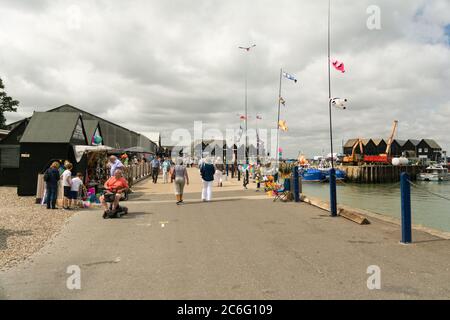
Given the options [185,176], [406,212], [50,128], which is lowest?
[406,212]

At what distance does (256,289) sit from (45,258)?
4025 millimetres

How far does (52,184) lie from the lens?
12391mm

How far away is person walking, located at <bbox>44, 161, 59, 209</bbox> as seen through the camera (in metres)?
12.4

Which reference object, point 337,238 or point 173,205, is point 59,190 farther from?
point 337,238

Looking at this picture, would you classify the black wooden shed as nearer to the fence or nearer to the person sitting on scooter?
the person sitting on scooter

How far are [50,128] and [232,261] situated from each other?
45.3 ft

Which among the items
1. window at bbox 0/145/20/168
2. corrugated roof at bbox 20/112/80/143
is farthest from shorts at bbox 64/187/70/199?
window at bbox 0/145/20/168

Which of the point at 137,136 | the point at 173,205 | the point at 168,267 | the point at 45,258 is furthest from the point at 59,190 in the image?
the point at 137,136

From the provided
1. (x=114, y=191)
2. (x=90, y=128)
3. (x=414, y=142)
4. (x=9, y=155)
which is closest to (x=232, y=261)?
(x=114, y=191)

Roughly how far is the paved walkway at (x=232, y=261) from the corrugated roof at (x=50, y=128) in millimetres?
7445

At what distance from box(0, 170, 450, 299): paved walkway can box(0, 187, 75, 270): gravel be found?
0.31 m
